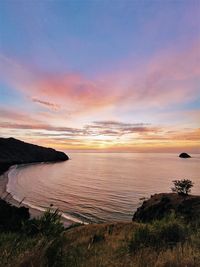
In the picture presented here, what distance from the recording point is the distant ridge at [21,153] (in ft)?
411

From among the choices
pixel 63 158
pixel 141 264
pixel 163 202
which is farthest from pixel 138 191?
pixel 63 158

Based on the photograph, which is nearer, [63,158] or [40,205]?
[40,205]

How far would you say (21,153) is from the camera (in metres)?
142

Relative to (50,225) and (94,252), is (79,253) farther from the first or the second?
(50,225)

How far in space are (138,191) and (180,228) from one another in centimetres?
3815

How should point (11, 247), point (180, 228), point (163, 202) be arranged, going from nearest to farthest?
1. point (11, 247)
2. point (180, 228)
3. point (163, 202)

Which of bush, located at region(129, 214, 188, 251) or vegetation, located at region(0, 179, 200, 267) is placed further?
A: bush, located at region(129, 214, 188, 251)

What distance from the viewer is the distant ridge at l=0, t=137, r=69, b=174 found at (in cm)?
12515

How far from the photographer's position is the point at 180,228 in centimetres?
874

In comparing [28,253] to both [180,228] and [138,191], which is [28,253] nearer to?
[180,228]

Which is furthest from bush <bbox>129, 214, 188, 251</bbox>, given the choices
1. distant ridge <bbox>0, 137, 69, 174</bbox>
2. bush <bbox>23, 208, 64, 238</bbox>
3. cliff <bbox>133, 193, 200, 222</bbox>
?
distant ridge <bbox>0, 137, 69, 174</bbox>

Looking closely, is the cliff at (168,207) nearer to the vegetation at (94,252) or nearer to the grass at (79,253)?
the vegetation at (94,252)

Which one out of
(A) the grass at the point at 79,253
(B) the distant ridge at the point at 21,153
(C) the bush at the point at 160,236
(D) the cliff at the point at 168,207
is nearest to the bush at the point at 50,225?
(A) the grass at the point at 79,253

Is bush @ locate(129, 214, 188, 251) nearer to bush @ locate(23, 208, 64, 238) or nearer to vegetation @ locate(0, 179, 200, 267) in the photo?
vegetation @ locate(0, 179, 200, 267)
